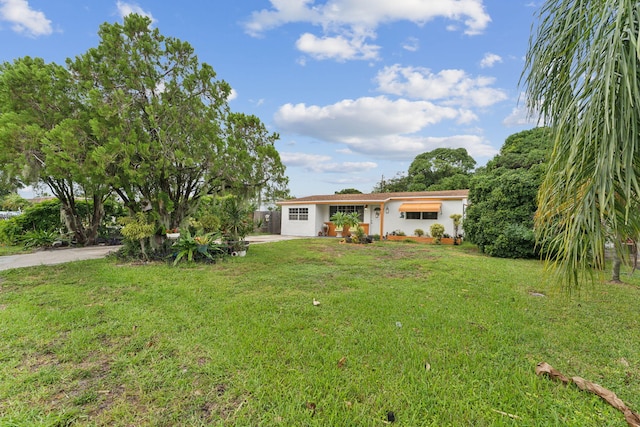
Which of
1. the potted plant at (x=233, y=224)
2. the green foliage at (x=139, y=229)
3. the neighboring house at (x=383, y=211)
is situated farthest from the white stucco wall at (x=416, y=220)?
the green foliage at (x=139, y=229)

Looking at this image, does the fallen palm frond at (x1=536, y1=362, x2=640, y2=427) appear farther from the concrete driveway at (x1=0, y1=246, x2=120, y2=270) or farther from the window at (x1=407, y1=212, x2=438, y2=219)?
the window at (x1=407, y1=212, x2=438, y2=219)

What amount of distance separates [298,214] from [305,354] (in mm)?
17679

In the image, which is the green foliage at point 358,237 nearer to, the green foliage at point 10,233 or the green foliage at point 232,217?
the green foliage at point 232,217

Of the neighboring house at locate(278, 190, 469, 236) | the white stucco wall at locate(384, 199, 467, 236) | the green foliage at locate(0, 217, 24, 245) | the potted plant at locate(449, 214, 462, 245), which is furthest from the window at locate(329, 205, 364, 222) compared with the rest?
the green foliage at locate(0, 217, 24, 245)

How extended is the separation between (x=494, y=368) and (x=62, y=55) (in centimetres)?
1132

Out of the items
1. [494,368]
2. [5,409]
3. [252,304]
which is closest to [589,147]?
[494,368]

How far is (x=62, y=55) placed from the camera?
7.43 m

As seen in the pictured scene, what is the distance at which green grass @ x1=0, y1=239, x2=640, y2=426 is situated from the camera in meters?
2.09

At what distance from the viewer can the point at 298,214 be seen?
20.5 meters

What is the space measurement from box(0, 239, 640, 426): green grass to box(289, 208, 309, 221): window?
14.4m

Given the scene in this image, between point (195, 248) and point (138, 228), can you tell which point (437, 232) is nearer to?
point (195, 248)

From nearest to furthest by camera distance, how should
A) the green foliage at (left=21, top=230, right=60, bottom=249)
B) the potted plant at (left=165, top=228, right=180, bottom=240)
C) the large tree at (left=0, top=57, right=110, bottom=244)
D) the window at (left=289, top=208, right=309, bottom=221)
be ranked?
the large tree at (left=0, top=57, right=110, bottom=244)
the potted plant at (left=165, top=228, right=180, bottom=240)
the green foliage at (left=21, top=230, right=60, bottom=249)
the window at (left=289, top=208, right=309, bottom=221)

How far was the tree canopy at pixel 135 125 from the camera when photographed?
660 cm

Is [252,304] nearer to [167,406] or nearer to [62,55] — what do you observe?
[167,406]
